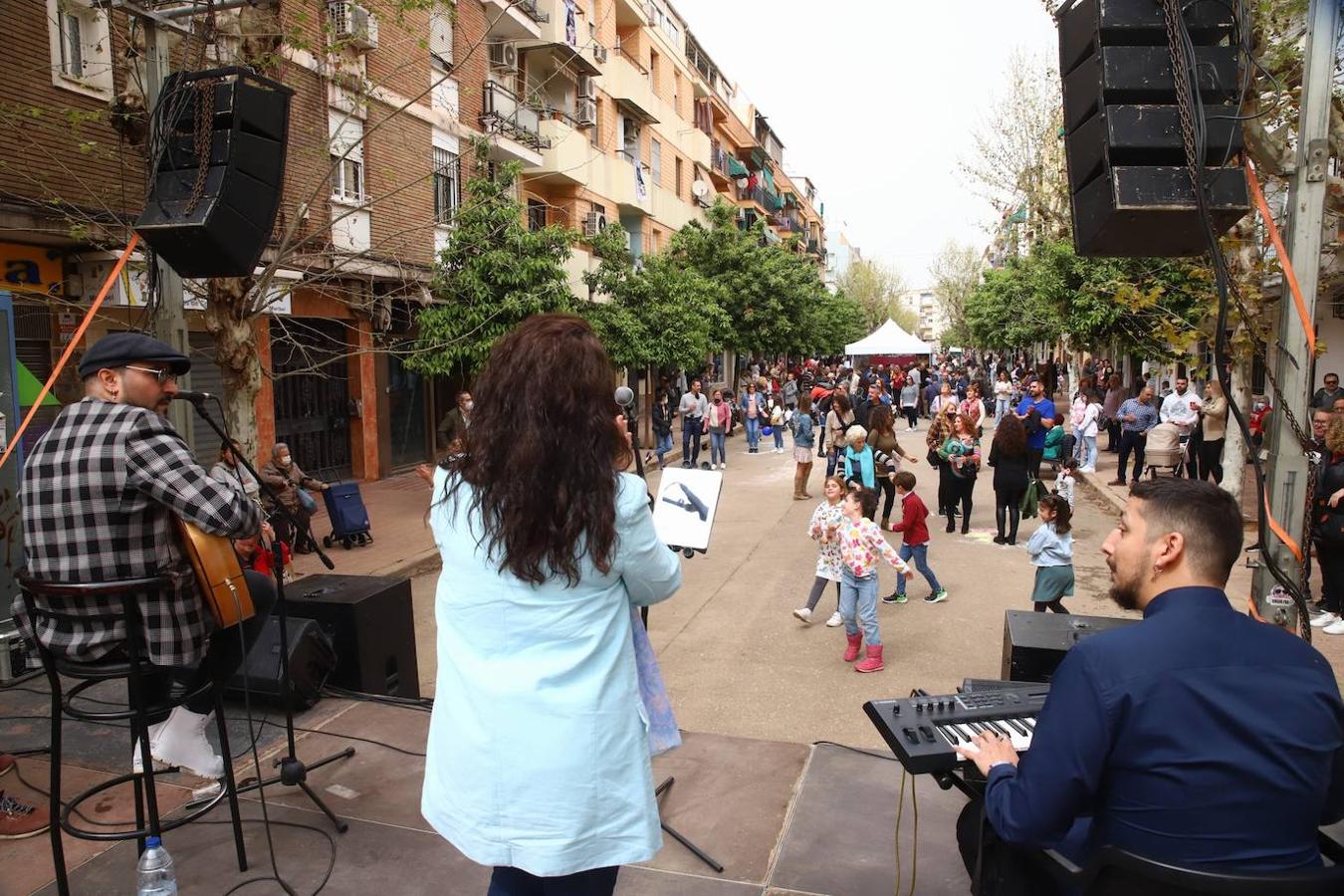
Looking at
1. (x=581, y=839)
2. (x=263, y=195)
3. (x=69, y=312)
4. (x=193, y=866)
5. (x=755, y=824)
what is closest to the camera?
(x=581, y=839)

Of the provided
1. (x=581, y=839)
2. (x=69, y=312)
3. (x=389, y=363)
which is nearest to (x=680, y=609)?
(x=581, y=839)

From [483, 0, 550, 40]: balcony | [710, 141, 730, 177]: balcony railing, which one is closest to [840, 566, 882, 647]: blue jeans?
[483, 0, 550, 40]: balcony

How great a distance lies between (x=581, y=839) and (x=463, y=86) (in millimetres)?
18978

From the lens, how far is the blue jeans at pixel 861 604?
22.5 feet

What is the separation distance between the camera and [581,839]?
201cm

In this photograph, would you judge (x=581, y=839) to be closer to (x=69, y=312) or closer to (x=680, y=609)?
(x=680, y=609)

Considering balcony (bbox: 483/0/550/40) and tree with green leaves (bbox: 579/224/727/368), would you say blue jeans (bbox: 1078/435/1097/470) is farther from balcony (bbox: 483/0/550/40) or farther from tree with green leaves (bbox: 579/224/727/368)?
balcony (bbox: 483/0/550/40)

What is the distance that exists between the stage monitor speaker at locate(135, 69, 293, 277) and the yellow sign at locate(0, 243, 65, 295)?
6.25m

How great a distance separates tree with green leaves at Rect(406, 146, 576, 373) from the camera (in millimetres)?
13109

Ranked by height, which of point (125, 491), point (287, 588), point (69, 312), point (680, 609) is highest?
point (69, 312)

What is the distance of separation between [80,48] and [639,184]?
730 inches

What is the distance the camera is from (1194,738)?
194 cm

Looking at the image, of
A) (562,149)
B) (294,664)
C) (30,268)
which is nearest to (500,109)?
(562,149)

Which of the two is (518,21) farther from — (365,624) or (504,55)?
(365,624)
